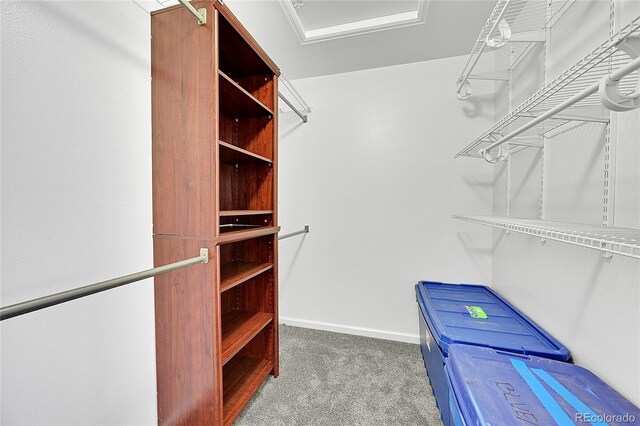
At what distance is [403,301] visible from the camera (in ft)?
6.84

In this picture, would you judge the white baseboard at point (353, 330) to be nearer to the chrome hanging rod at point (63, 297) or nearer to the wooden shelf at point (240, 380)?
the wooden shelf at point (240, 380)

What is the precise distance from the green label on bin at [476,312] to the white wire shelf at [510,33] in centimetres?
141

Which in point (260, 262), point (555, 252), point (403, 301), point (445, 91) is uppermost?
point (445, 91)

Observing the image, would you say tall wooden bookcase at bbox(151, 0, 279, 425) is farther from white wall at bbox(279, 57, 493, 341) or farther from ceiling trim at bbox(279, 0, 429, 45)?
white wall at bbox(279, 57, 493, 341)

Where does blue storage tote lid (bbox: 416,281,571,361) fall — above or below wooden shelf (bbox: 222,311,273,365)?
above

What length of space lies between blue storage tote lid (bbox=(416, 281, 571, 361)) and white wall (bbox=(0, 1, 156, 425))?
148 cm

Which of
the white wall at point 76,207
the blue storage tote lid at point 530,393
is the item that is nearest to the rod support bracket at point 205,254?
the white wall at point 76,207

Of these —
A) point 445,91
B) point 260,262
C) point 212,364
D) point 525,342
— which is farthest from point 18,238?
point 445,91

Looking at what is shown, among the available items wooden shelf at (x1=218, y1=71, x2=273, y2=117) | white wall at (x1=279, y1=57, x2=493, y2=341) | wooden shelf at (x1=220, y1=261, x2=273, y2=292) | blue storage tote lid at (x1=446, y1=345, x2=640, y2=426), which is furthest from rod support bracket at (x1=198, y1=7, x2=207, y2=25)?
blue storage tote lid at (x1=446, y1=345, x2=640, y2=426)

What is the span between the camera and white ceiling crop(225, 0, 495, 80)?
58.9 inches

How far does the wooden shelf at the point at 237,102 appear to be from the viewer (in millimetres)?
1175

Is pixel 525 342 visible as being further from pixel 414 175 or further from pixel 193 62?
pixel 193 62

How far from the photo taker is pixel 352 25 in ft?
5.60

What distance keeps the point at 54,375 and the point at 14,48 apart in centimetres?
107
